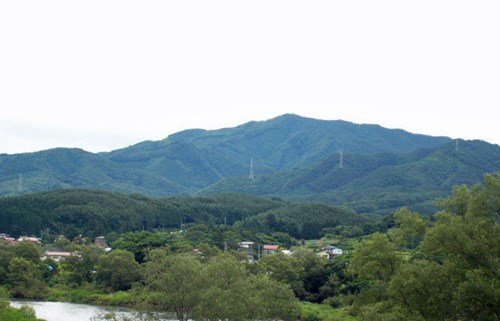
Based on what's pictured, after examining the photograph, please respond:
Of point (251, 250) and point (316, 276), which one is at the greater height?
point (316, 276)

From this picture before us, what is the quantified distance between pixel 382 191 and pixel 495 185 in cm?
15246

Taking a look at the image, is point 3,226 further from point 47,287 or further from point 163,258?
point 163,258

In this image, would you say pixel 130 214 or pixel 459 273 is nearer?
pixel 459 273

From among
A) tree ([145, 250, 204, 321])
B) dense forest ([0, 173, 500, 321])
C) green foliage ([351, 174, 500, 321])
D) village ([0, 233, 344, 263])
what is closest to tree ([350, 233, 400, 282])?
dense forest ([0, 173, 500, 321])

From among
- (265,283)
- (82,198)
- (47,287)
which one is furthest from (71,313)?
(82,198)

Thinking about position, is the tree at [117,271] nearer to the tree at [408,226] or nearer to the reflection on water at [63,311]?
the reflection on water at [63,311]

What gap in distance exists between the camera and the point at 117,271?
180ft

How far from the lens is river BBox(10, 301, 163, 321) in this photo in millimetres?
42469

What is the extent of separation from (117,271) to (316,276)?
16.0 m

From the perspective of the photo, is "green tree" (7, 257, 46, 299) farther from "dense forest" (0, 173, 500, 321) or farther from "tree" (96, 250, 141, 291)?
"tree" (96, 250, 141, 291)

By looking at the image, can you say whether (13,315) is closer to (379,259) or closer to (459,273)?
(379,259)

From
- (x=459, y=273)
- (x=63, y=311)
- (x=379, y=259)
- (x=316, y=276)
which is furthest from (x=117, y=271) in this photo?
(x=459, y=273)

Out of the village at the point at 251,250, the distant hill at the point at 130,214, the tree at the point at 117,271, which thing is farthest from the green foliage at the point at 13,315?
the distant hill at the point at 130,214

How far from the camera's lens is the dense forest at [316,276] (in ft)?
67.1
